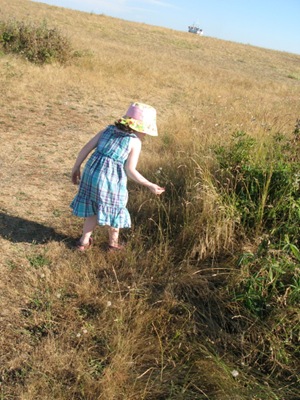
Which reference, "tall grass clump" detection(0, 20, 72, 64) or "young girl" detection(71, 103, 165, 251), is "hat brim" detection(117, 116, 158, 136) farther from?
"tall grass clump" detection(0, 20, 72, 64)

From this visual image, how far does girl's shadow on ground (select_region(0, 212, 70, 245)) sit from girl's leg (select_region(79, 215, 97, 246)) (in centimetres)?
20

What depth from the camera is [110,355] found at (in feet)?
6.77

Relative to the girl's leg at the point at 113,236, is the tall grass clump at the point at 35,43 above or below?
above

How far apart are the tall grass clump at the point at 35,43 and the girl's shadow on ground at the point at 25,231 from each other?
25.0ft

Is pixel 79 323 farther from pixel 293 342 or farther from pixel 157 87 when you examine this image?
pixel 157 87

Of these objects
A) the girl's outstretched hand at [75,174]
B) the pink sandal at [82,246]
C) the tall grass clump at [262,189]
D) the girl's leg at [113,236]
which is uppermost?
the tall grass clump at [262,189]

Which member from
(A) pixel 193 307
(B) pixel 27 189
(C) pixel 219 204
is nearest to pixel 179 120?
(B) pixel 27 189

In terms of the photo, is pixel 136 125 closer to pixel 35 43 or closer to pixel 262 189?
pixel 262 189

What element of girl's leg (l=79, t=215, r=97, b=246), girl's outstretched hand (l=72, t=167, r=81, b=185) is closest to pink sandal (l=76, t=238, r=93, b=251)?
girl's leg (l=79, t=215, r=97, b=246)

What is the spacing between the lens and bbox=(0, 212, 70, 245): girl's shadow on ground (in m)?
3.13

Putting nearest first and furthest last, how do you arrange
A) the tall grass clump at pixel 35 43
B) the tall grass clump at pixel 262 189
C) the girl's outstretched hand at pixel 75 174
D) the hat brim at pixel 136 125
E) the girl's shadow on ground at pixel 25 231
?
the hat brim at pixel 136 125
the tall grass clump at pixel 262 189
the girl's outstretched hand at pixel 75 174
the girl's shadow on ground at pixel 25 231
the tall grass clump at pixel 35 43

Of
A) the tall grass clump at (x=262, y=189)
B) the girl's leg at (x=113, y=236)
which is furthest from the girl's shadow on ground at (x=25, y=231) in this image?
the tall grass clump at (x=262, y=189)

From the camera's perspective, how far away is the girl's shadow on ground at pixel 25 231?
3125 millimetres

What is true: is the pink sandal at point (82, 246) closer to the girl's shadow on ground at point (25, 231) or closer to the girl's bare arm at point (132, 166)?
the girl's shadow on ground at point (25, 231)
